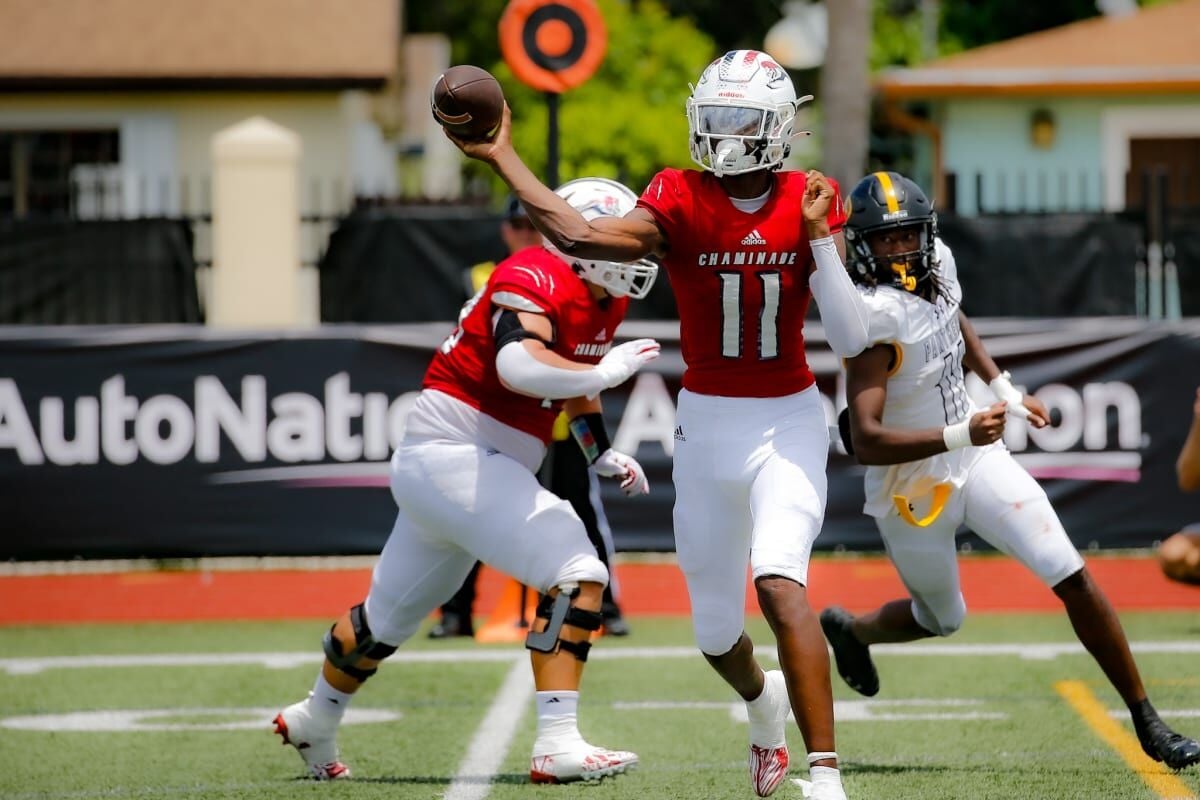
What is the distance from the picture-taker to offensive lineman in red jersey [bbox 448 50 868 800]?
5645 millimetres

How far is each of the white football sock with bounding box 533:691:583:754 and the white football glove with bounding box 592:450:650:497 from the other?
2.62 ft

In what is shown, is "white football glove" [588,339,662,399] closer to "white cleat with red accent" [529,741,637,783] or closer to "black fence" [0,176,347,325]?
"white cleat with red accent" [529,741,637,783]

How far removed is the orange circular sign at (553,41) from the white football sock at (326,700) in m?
4.82

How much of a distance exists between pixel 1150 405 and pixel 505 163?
757 centimetres

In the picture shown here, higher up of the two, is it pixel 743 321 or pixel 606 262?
pixel 606 262

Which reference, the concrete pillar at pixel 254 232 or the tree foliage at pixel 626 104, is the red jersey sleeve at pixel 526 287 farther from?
the tree foliage at pixel 626 104

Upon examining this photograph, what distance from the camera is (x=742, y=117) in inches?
227

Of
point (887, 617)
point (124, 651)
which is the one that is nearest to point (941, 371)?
point (887, 617)

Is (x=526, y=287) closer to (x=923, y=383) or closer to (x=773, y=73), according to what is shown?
(x=773, y=73)

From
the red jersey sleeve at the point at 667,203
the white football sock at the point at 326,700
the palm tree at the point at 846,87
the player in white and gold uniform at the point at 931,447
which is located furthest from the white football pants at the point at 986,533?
the palm tree at the point at 846,87

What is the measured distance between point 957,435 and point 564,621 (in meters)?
1.41

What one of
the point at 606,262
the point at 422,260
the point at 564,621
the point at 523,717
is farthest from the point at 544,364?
the point at 422,260

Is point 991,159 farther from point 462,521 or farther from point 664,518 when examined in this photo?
point 462,521

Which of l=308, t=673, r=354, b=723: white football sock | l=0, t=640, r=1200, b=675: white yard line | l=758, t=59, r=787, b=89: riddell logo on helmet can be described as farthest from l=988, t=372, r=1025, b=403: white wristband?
l=0, t=640, r=1200, b=675: white yard line
